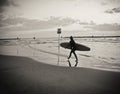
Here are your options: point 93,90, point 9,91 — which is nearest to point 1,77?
point 9,91

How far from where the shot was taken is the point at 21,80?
5836 mm

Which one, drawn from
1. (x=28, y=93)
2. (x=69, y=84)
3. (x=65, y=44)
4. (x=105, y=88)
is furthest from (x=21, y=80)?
(x=65, y=44)

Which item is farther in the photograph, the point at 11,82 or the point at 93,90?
the point at 11,82

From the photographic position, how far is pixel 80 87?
205 inches

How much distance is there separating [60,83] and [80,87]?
0.81 m

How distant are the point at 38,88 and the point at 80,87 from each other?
5.05 feet

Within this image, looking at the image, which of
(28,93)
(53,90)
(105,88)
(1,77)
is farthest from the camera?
(1,77)

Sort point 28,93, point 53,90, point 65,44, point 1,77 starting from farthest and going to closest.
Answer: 1. point 65,44
2. point 1,77
3. point 53,90
4. point 28,93

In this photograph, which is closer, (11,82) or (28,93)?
(28,93)

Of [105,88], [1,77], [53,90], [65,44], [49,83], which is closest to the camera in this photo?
[53,90]

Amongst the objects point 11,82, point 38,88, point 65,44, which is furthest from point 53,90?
point 65,44

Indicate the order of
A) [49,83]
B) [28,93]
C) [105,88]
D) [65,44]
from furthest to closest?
[65,44] < [49,83] < [105,88] < [28,93]

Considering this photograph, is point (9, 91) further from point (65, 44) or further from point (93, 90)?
point (65, 44)

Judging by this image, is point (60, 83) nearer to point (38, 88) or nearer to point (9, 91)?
point (38, 88)
